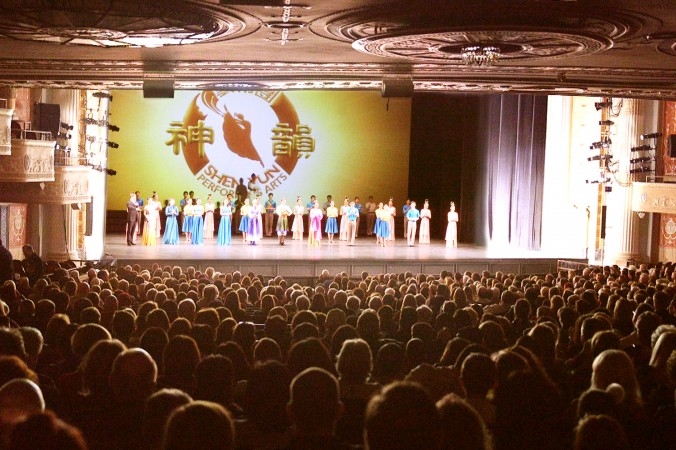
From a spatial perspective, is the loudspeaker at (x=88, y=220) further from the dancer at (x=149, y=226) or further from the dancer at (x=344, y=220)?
the dancer at (x=344, y=220)

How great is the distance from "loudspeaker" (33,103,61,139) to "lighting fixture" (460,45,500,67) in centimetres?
930

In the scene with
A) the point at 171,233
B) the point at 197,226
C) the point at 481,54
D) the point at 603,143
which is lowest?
the point at 171,233

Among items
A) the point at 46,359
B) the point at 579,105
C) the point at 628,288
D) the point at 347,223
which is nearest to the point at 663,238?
the point at 579,105

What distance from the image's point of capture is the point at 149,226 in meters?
22.6

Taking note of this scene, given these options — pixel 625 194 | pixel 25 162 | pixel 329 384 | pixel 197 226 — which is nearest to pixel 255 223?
pixel 197 226

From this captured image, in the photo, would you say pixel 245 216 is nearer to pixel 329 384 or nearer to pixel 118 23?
pixel 118 23

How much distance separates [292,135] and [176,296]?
18.0 meters

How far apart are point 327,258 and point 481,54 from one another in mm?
9888

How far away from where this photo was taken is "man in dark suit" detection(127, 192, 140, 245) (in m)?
22.8

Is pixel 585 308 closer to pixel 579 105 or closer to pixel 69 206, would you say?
pixel 69 206

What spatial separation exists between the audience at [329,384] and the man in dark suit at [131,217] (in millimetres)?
14784

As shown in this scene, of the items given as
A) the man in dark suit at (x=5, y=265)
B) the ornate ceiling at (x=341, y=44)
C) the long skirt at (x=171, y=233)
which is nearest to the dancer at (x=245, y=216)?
the long skirt at (x=171, y=233)

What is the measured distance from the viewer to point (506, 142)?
2566 centimetres

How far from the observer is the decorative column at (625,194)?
20.6 metres
